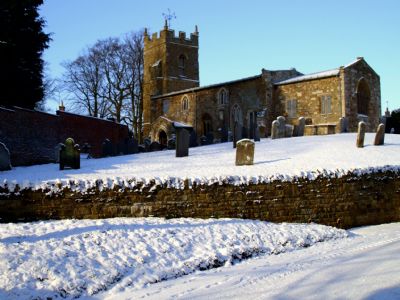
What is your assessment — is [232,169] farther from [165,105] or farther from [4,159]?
[165,105]

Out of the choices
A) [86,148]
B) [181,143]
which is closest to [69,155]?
[181,143]

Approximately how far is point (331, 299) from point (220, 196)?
15.9 ft

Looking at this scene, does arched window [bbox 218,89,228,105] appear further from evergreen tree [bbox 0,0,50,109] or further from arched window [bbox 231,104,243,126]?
evergreen tree [bbox 0,0,50,109]

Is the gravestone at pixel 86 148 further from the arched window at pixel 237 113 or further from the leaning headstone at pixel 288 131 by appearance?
the arched window at pixel 237 113

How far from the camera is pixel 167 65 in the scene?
1841 inches

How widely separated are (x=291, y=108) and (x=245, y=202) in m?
23.8

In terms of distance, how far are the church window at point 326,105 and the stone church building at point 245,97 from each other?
2cm

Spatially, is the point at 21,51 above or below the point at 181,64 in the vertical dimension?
below

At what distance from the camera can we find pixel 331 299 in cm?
500

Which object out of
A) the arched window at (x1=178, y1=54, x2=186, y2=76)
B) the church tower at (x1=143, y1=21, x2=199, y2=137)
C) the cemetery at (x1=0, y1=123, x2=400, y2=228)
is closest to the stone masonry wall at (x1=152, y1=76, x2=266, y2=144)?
the church tower at (x1=143, y1=21, x2=199, y2=137)

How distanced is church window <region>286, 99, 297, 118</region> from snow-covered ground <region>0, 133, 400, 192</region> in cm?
1707

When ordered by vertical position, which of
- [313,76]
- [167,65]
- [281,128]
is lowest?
[281,128]

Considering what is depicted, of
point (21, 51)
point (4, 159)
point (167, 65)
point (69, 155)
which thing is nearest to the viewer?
point (4, 159)

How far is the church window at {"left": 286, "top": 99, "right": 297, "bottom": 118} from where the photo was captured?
3200 centimetres
